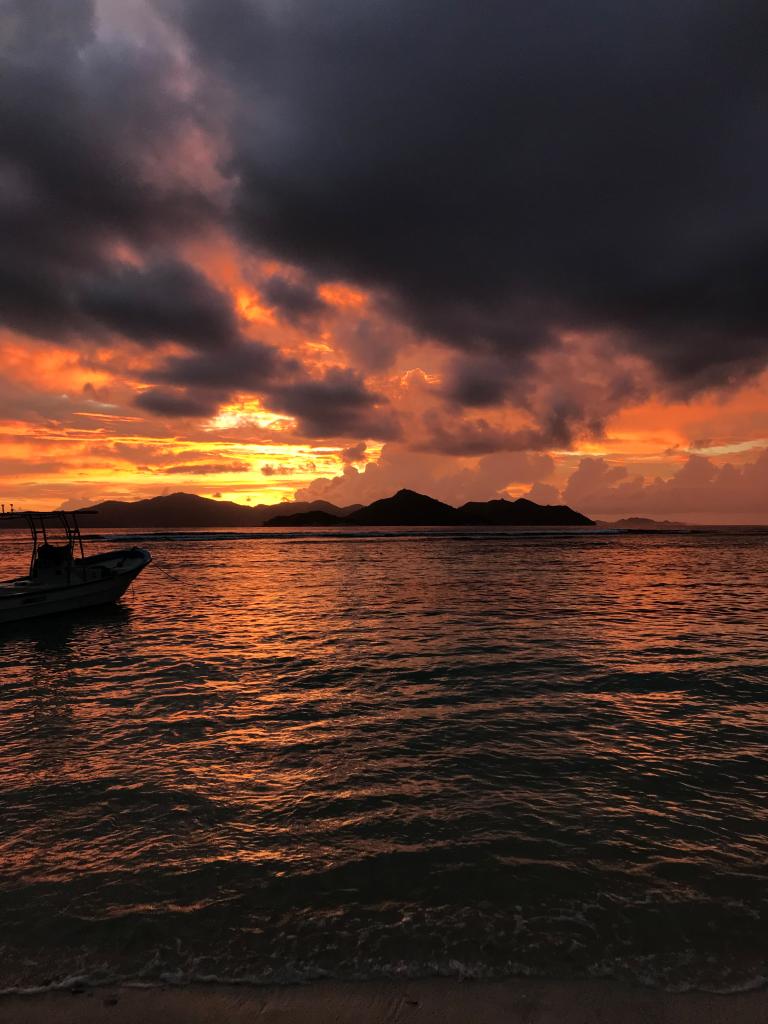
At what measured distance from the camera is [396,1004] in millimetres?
4992

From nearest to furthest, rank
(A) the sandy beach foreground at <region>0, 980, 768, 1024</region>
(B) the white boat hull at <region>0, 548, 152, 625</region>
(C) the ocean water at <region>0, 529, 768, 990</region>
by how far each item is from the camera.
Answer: (A) the sandy beach foreground at <region>0, 980, 768, 1024</region> < (C) the ocean water at <region>0, 529, 768, 990</region> < (B) the white boat hull at <region>0, 548, 152, 625</region>

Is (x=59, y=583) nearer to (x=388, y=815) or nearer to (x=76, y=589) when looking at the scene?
(x=76, y=589)

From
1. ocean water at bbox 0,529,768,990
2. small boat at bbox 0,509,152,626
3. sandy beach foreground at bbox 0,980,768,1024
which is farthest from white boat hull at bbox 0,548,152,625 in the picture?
sandy beach foreground at bbox 0,980,768,1024

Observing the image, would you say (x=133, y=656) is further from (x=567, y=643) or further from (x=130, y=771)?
(x=567, y=643)

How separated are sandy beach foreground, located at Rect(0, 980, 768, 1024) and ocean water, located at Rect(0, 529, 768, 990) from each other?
0.22m

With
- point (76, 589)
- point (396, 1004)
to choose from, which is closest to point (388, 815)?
point (396, 1004)

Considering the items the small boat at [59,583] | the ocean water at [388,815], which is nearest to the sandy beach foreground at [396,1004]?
the ocean water at [388,815]

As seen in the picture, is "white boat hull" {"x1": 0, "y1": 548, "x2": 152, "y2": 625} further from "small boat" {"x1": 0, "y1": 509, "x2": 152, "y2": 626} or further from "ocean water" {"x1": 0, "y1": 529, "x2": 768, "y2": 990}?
"ocean water" {"x1": 0, "y1": 529, "x2": 768, "y2": 990}

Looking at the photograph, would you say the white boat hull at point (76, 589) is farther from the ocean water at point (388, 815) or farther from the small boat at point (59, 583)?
the ocean water at point (388, 815)

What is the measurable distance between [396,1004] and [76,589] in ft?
110

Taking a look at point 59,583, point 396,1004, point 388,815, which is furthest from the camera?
point 59,583

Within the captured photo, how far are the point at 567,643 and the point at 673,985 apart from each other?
17.2 m

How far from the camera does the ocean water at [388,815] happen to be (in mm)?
5828

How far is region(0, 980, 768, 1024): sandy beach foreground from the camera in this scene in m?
4.83
